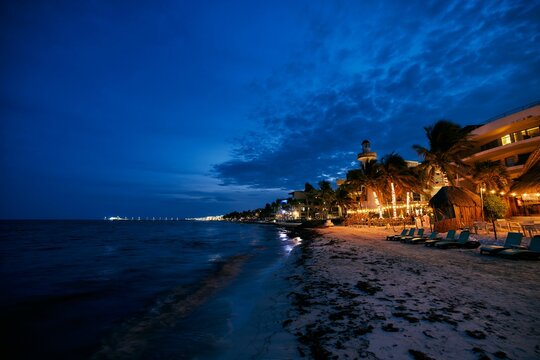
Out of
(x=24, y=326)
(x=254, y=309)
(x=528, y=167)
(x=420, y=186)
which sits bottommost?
(x=24, y=326)

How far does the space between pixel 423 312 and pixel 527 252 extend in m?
8.86

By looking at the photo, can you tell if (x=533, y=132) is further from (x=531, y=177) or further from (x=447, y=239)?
(x=531, y=177)

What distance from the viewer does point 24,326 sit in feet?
31.4

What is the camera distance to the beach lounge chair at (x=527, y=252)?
1175cm

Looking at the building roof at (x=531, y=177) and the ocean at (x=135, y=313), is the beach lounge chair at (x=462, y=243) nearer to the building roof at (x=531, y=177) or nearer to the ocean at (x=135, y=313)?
the building roof at (x=531, y=177)

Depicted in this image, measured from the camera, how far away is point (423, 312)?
6773 mm

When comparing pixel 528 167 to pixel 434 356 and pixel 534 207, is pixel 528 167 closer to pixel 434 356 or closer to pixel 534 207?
pixel 434 356

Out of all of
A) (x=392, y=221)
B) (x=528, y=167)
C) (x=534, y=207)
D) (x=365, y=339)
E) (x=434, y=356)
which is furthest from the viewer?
(x=392, y=221)

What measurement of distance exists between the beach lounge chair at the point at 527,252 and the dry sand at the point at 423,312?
47 cm

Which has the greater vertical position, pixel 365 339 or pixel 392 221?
pixel 392 221

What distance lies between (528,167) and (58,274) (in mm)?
28900

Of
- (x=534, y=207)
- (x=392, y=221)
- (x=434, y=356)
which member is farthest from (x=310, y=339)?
(x=534, y=207)

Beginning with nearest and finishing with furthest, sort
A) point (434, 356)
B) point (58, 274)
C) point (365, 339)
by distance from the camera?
1. point (434, 356)
2. point (365, 339)
3. point (58, 274)

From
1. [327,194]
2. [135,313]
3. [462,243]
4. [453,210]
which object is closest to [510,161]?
[453,210]
